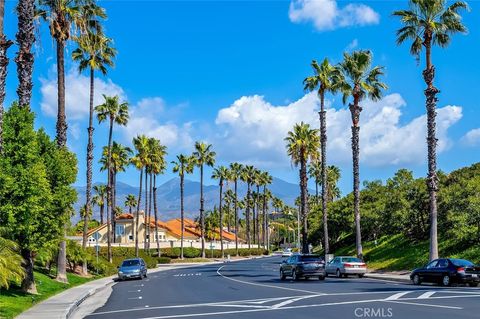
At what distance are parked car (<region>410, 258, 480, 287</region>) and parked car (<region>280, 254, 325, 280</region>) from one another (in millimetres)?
6620

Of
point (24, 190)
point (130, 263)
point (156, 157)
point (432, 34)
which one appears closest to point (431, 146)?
point (432, 34)

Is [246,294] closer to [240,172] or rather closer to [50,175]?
[50,175]

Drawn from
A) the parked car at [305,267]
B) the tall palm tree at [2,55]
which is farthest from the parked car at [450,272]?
the tall palm tree at [2,55]

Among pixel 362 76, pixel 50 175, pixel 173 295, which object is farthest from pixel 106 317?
pixel 362 76

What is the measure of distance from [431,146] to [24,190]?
73.5ft

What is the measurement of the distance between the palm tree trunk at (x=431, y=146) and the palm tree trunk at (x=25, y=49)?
21952 millimetres

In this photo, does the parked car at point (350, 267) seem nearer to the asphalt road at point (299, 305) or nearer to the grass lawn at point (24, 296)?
the asphalt road at point (299, 305)

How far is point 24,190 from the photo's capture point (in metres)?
22.5

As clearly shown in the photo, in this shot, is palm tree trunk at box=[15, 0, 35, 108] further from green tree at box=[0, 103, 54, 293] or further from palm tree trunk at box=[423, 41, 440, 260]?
palm tree trunk at box=[423, 41, 440, 260]

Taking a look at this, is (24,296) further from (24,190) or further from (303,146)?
(303,146)

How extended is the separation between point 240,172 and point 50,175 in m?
94.7

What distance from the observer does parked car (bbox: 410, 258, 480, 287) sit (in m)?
26.2

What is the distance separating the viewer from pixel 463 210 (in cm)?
3825

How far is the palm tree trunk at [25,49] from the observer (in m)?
23.0
